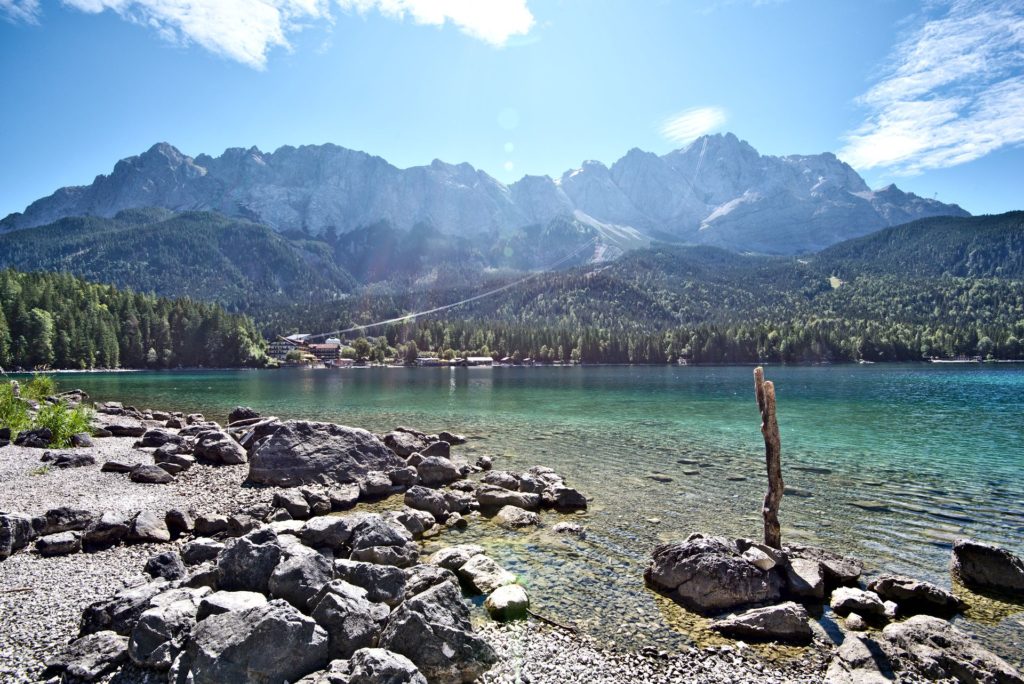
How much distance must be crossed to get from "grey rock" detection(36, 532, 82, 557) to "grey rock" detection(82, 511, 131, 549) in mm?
291

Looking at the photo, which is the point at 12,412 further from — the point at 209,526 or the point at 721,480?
the point at 721,480

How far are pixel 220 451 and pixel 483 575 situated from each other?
22000 millimetres

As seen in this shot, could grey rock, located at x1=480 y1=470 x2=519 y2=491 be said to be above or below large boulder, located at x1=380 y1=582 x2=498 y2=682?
below

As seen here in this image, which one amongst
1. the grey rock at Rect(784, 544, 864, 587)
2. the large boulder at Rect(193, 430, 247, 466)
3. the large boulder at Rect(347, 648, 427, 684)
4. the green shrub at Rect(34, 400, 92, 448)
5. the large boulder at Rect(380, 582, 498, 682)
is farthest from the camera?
the green shrub at Rect(34, 400, 92, 448)

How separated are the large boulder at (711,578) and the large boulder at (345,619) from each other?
321 inches

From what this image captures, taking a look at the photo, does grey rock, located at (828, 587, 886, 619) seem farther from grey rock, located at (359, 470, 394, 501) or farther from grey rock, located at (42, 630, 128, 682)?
grey rock, located at (359, 470, 394, 501)

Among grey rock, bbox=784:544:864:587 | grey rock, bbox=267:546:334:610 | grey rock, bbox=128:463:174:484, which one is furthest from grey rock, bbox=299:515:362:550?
grey rock, bbox=784:544:864:587

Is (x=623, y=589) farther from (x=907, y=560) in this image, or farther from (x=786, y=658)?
(x=907, y=560)

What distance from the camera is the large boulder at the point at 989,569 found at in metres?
15.1

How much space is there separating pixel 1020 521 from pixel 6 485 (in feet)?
141

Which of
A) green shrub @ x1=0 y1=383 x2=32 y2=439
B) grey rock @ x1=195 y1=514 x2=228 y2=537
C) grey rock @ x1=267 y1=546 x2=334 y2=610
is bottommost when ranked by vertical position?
grey rock @ x1=195 y1=514 x2=228 y2=537

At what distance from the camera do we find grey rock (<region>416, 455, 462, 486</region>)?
27.7 metres

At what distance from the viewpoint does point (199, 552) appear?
15.5m

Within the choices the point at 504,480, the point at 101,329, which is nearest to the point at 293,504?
the point at 504,480
